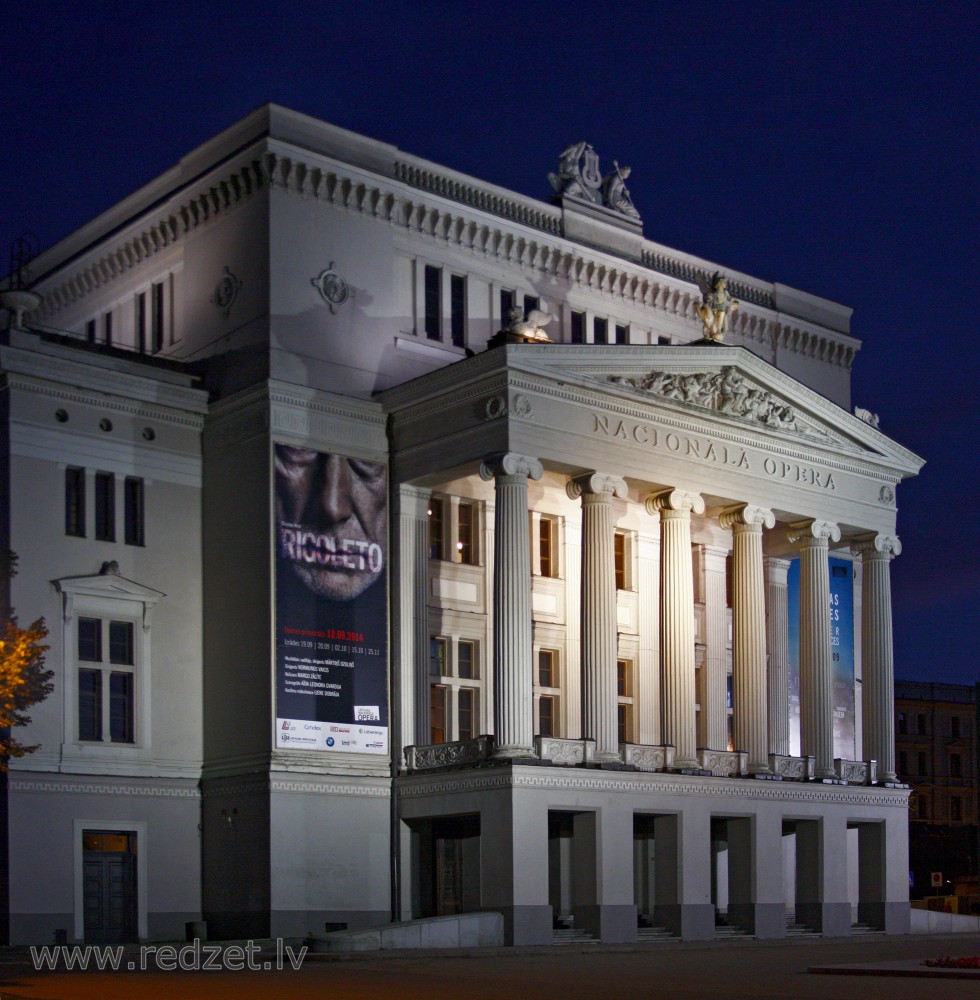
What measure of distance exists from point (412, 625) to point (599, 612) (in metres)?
5.53

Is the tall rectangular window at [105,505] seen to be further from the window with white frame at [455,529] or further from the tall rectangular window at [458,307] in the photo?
the tall rectangular window at [458,307]

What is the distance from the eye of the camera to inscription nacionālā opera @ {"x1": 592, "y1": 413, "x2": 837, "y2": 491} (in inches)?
1939

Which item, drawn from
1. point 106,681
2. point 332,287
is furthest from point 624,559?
point 106,681

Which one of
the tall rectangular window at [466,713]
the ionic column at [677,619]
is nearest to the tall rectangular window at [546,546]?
the ionic column at [677,619]

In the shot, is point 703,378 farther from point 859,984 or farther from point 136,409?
point 859,984

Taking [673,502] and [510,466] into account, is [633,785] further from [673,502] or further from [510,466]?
[510,466]

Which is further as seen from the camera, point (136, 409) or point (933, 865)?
point (933, 865)

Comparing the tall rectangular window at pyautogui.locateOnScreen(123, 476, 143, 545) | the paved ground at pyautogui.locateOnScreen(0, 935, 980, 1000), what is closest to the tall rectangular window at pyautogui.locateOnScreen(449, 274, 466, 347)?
the tall rectangular window at pyautogui.locateOnScreen(123, 476, 143, 545)

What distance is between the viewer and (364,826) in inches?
1861

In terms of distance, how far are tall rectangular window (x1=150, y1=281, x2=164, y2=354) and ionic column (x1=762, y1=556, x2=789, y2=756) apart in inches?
845

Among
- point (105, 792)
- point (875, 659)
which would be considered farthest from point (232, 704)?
point (875, 659)

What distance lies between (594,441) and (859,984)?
843 inches

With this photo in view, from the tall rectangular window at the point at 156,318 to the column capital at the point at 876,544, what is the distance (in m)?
23.8

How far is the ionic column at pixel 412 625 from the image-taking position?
160 ft
